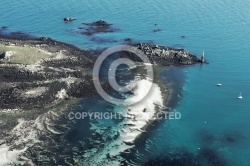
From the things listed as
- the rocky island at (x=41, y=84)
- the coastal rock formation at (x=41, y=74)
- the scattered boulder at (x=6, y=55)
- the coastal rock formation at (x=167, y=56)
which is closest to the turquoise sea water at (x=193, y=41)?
the coastal rock formation at (x=167, y=56)

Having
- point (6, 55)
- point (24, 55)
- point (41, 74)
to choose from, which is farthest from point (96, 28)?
point (41, 74)

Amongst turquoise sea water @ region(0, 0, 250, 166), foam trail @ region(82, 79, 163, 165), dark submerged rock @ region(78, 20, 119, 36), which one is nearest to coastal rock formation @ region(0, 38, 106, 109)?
foam trail @ region(82, 79, 163, 165)

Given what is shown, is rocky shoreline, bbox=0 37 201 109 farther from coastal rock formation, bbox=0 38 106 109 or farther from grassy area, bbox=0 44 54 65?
grassy area, bbox=0 44 54 65

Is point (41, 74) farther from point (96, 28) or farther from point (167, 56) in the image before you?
point (96, 28)

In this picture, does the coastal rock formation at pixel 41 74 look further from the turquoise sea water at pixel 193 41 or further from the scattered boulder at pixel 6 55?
the turquoise sea water at pixel 193 41

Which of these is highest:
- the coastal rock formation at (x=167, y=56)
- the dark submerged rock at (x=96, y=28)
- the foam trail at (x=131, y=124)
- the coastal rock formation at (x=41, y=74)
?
the dark submerged rock at (x=96, y=28)
